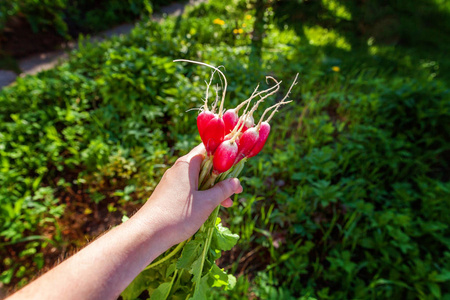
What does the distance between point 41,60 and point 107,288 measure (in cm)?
422

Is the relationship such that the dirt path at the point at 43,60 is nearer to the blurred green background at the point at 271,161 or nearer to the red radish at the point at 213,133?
the blurred green background at the point at 271,161

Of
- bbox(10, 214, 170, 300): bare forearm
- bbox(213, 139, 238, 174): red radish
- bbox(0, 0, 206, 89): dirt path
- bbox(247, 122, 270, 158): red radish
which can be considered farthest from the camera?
bbox(0, 0, 206, 89): dirt path

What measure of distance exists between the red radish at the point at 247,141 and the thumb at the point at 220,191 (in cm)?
10

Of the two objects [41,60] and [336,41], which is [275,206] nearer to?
[336,41]

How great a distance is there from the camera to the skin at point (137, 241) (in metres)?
0.62

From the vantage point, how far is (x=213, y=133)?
810 millimetres

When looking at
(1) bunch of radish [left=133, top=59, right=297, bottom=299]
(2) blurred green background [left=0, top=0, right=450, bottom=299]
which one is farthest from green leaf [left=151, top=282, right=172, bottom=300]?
(2) blurred green background [left=0, top=0, right=450, bottom=299]

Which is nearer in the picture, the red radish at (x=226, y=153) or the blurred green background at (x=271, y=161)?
the red radish at (x=226, y=153)

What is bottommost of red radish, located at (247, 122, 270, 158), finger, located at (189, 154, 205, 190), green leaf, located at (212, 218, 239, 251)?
green leaf, located at (212, 218, 239, 251)

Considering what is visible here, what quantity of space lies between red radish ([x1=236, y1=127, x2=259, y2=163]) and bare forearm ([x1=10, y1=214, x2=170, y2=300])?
357 millimetres

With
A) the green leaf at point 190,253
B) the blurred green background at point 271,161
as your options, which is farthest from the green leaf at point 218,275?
the blurred green background at point 271,161

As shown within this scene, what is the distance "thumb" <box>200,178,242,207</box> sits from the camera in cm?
85

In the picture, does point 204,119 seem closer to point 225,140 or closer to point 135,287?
point 225,140

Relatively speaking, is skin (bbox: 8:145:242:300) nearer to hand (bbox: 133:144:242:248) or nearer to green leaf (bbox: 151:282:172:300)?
hand (bbox: 133:144:242:248)
